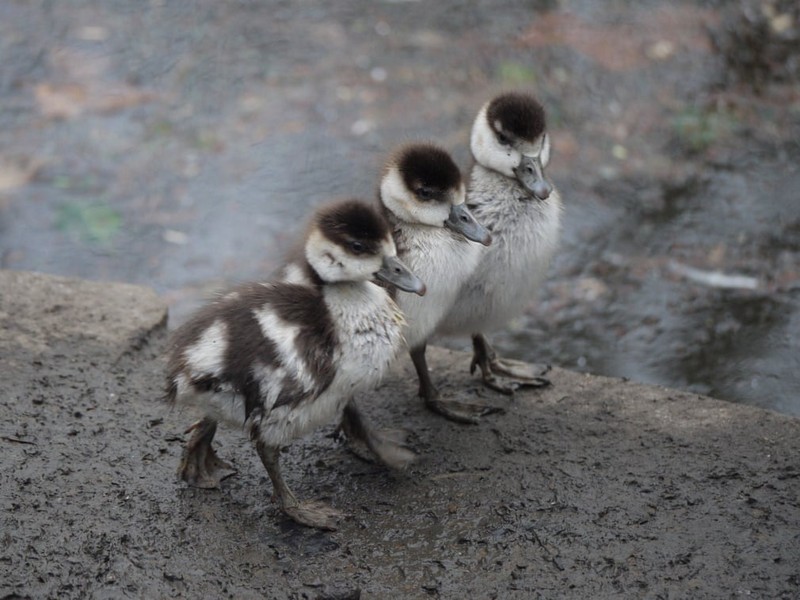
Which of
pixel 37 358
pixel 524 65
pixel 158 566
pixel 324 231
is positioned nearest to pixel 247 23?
pixel 524 65

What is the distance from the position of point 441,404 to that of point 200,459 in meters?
1.22

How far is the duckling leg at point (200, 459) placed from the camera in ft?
14.0

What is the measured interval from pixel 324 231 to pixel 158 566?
139 centimetres

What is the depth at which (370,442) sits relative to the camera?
4469 millimetres

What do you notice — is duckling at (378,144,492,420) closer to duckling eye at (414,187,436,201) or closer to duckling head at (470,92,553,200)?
duckling eye at (414,187,436,201)

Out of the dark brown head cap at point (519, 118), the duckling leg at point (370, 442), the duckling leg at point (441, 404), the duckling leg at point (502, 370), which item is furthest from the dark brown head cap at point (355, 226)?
the duckling leg at point (502, 370)

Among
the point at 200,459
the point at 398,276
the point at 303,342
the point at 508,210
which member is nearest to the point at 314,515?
the point at 200,459

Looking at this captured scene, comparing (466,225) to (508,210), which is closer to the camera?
(466,225)

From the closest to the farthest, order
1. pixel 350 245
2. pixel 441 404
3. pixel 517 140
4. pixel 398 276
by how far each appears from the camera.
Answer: pixel 350 245
pixel 398 276
pixel 517 140
pixel 441 404

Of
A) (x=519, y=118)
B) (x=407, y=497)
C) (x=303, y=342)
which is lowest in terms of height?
(x=407, y=497)

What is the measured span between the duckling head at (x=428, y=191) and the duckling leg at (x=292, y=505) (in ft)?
3.92

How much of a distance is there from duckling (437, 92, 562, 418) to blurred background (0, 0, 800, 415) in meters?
1.69

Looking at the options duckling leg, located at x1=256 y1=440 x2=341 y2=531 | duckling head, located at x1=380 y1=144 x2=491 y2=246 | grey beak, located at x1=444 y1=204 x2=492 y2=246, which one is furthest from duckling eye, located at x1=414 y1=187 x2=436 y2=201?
duckling leg, located at x1=256 y1=440 x2=341 y2=531

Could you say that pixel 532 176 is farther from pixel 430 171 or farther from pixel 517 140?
pixel 430 171
